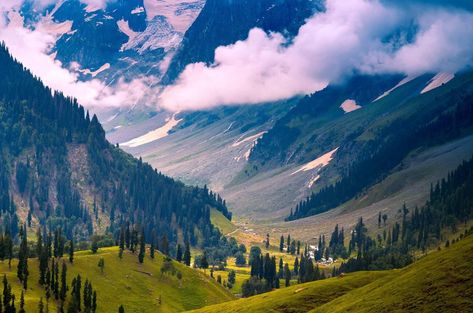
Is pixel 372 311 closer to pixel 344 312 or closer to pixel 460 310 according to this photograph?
pixel 344 312

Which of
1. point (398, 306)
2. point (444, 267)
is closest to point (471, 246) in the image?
point (444, 267)

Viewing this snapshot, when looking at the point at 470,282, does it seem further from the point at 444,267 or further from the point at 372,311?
the point at 372,311

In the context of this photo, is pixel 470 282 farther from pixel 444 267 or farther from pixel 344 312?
pixel 344 312

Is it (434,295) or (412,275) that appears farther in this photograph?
(412,275)

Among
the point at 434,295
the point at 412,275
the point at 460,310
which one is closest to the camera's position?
A: the point at 460,310

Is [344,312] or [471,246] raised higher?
[471,246]

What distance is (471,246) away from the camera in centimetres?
19225

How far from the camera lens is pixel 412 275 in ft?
652

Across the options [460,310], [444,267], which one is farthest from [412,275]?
[460,310]

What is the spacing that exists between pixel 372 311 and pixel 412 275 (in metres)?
16.3

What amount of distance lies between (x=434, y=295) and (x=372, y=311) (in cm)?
1633

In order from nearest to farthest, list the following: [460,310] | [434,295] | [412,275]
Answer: [460,310]
[434,295]
[412,275]

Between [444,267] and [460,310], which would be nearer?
[460,310]

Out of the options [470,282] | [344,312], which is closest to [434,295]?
[470,282]
